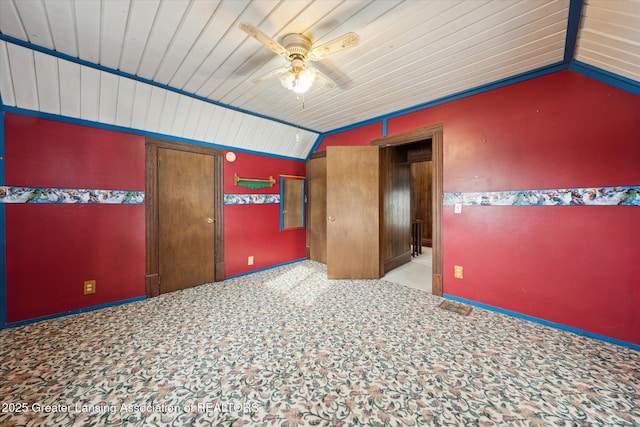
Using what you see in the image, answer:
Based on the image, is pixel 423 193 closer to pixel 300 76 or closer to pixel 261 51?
pixel 300 76

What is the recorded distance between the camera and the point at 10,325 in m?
2.18

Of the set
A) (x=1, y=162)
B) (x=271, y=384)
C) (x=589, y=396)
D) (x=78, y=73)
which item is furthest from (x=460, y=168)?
(x=1, y=162)

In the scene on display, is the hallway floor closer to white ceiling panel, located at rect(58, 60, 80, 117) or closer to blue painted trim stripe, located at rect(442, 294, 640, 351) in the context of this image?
blue painted trim stripe, located at rect(442, 294, 640, 351)

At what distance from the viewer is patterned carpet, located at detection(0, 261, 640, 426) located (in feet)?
4.33

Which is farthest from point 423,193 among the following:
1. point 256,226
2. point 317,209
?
point 256,226

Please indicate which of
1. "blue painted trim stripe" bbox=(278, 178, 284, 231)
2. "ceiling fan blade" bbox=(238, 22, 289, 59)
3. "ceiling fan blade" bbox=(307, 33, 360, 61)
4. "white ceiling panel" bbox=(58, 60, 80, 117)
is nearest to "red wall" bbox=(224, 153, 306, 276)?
"blue painted trim stripe" bbox=(278, 178, 284, 231)

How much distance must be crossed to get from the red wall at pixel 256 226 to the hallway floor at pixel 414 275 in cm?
192

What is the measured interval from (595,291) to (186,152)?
475cm

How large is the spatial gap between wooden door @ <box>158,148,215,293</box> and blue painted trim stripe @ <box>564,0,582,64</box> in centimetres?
385

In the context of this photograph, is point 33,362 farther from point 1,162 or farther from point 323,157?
point 323,157

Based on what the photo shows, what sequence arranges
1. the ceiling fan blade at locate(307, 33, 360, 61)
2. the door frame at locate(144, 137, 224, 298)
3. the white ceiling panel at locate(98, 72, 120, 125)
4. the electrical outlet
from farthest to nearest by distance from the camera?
the door frame at locate(144, 137, 224, 298) → the electrical outlet → the white ceiling panel at locate(98, 72, 120, 125) → the ceiling fan blade at locate(307, 33, 360, 61)

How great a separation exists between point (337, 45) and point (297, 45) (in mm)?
380

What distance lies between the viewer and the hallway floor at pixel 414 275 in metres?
3.38

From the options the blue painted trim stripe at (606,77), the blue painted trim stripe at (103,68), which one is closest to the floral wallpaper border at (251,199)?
the blue painted trim stripe at (103,68)
